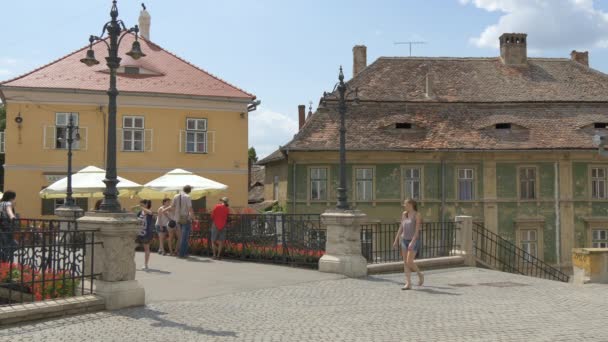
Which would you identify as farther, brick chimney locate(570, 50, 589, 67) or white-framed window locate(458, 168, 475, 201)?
brick chimney locate(570, 50, 589, 67)

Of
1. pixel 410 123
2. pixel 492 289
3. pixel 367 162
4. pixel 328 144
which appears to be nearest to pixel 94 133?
pixel 328 144

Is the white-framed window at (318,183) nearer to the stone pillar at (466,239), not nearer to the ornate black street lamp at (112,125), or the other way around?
the stone pillar at (466,239)

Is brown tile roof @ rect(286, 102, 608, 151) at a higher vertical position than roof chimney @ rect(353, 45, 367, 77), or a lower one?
lower

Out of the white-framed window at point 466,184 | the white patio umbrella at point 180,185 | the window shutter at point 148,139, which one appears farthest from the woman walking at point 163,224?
the white-framed window at point 466,184

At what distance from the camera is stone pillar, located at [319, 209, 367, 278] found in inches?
535

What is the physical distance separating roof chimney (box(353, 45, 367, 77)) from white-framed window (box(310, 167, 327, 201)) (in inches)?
358

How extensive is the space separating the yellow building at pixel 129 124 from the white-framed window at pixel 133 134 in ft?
0.14

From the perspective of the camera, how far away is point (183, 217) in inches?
653

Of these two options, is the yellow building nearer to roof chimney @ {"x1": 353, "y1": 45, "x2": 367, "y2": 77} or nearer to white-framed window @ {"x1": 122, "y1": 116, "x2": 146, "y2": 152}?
white-framed window @ {"x1": 122, "y1": 116, "x2": 146, "y2": 152}

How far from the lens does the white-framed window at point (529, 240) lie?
29.9 meters

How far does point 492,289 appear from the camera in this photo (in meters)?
12.4

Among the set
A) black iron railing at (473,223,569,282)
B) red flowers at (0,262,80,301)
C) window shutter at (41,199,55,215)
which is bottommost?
black iron railing at (473,223,569,282)

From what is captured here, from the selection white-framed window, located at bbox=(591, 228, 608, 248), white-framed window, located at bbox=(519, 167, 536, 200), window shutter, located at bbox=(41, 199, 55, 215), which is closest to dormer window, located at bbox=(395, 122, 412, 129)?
white-framed window, located at bbox=(519, 167, 536, 200)

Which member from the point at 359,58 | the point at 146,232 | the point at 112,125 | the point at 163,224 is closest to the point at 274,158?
the point at 359,58
